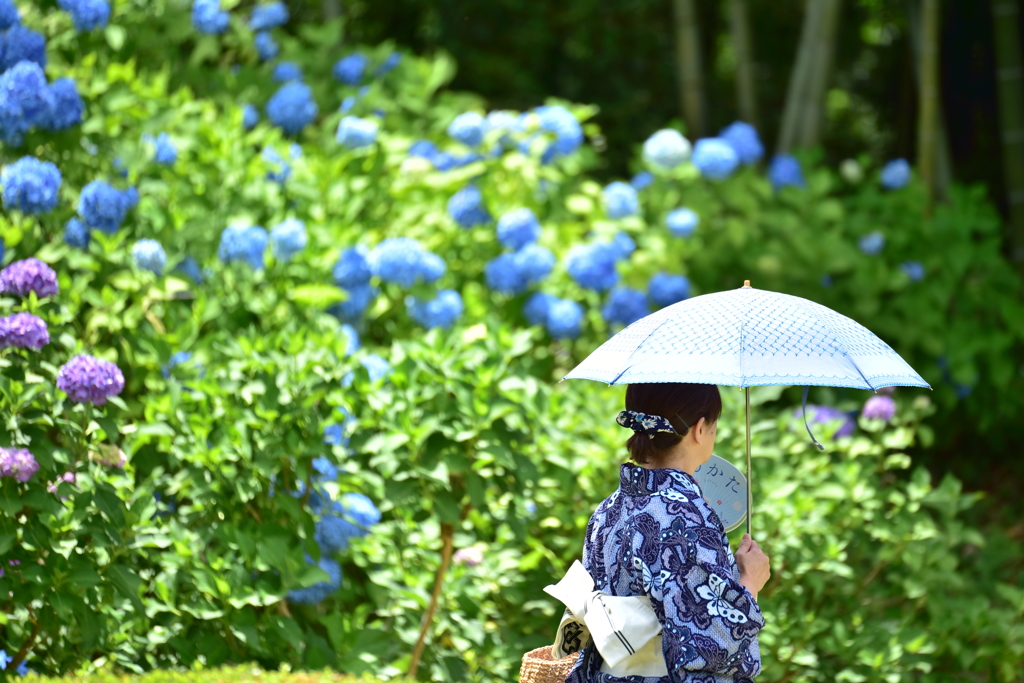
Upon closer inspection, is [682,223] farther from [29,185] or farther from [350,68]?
[29,185]

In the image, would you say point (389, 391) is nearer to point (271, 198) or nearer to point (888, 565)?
point (271, 198)

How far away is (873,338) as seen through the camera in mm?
2104

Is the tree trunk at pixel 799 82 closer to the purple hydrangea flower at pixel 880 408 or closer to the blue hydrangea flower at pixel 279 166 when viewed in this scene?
the purple hydrangea flower at pixel 880 408

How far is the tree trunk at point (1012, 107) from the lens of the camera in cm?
579

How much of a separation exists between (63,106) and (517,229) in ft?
5.37

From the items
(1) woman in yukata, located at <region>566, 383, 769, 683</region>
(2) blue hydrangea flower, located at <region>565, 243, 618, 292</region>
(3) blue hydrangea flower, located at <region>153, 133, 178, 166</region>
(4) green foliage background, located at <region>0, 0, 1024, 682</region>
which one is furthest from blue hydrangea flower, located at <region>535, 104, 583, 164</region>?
(1) woman in yukata, located at <region>566, 383, 769, 683</region>

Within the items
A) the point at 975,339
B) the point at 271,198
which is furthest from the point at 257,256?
→ the point at 975,339

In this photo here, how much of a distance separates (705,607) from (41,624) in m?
1.64

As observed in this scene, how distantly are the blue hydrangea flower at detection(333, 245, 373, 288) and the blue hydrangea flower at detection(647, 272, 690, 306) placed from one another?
4.33 feet

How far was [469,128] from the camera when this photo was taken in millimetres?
4309

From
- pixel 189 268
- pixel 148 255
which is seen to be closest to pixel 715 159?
pixel 189 268

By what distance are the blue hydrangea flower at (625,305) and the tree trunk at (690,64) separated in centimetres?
209

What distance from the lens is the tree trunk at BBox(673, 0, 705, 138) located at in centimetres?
580

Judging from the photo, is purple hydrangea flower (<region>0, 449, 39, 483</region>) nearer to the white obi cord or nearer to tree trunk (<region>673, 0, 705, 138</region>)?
the white obi cord
